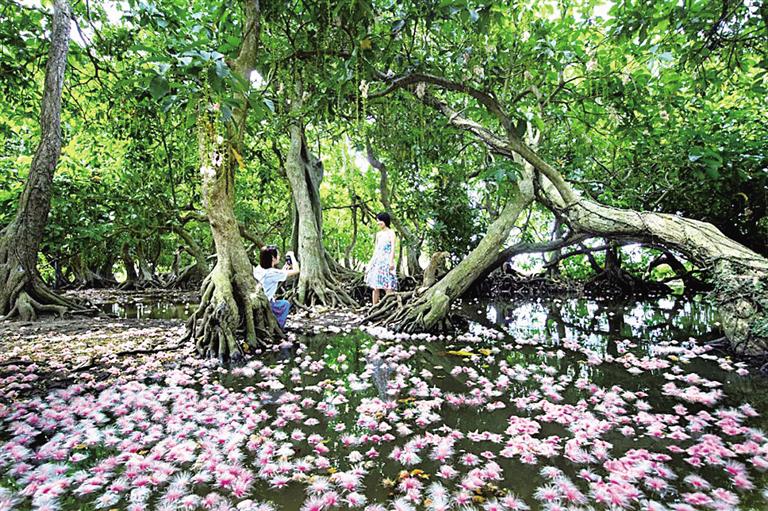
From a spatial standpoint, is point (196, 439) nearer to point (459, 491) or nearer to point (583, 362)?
point (459, 491)

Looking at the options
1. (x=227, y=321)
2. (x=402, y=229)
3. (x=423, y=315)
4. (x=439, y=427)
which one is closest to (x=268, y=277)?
(x=227, y=321)

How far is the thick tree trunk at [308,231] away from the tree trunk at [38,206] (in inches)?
154

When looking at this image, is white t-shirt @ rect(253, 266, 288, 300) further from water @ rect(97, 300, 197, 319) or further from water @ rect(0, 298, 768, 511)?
water @ rect(97, 300, 197, 319)

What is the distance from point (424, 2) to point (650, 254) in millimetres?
13184

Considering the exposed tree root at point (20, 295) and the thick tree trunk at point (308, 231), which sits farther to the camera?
the thick tree trunk at point (308, 231)

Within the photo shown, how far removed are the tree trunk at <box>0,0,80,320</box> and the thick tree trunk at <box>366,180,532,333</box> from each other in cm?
549

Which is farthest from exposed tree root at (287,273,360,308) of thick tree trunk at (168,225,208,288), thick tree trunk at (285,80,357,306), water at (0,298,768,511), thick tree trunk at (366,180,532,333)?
thick tree trunk at (168,225,208,288)

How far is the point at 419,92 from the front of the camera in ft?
17.4

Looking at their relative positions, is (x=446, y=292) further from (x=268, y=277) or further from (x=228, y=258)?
(x=228, y=258)

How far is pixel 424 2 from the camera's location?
3617mm

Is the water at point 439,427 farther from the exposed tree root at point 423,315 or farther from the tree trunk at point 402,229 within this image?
the tree trunk at point 402,229

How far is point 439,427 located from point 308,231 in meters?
7.49

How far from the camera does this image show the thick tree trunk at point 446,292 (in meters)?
6.06

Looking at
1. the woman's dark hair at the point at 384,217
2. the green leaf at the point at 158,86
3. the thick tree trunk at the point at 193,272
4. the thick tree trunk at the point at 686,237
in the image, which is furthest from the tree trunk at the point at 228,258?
the thick tree trunk at the point at 193,272
